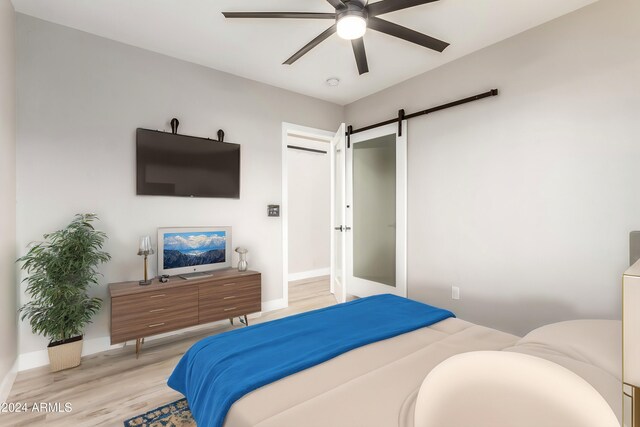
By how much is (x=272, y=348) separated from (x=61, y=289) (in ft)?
6.09

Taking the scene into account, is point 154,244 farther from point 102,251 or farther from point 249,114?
point 249,114

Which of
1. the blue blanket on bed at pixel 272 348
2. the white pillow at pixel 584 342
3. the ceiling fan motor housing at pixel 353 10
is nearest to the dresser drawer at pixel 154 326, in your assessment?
the blue blanket on bed at pixel 272 348

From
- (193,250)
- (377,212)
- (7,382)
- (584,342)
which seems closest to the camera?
(584,342)

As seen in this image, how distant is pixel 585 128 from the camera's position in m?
2.43

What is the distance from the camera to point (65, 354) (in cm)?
245

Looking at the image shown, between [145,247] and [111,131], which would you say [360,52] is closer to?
[111,131]

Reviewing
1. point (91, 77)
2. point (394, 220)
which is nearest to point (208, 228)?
point (91, 77)

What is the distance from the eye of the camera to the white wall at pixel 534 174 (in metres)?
2.29

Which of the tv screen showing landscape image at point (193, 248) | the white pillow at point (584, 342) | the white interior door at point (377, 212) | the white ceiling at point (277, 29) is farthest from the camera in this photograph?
the white interior door at point (377, 212)

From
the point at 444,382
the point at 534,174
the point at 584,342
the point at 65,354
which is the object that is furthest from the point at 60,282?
the point at 534,174

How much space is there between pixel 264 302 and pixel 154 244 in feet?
4.80

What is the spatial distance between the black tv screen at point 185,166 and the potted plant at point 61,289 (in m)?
0.72

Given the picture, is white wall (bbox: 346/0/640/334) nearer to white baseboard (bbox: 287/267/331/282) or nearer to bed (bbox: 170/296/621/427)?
bed (bbox: 170/296/621/427)

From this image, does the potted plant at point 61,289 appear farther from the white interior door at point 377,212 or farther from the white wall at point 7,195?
the white interior door at point 377,212
